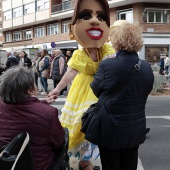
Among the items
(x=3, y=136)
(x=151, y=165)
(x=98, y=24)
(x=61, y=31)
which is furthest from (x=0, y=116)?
(x=61, y=31)

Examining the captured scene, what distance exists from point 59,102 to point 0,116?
6.99 meters

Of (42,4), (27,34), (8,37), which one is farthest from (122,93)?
(8,37)

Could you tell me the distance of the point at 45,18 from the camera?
122 feet

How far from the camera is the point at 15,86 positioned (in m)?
2.22

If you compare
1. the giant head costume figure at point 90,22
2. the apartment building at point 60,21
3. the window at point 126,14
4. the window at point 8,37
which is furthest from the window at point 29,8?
the giant head costume figure at point 90,22

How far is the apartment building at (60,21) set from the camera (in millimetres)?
27625

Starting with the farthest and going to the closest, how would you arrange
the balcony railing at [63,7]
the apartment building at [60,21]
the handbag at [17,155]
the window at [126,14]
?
1. the balcony railing at [63,7]
2. the window at [126,14]
3. the apartment building at [60,21]
4. the handbag at [17,155]

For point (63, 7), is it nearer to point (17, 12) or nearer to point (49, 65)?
point (17, 12)

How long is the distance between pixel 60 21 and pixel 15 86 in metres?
34.6

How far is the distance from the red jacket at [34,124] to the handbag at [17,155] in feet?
0.60

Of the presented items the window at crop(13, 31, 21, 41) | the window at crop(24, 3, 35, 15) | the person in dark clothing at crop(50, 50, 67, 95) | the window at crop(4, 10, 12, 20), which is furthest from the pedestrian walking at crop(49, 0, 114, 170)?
the window at crop(4, 10, 12, 20)

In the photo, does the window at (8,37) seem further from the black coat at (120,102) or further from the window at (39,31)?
the black coat at (120,102)

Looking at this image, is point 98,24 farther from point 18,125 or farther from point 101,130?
point 18,125

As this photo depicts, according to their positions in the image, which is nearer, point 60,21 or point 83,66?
point 83,66
